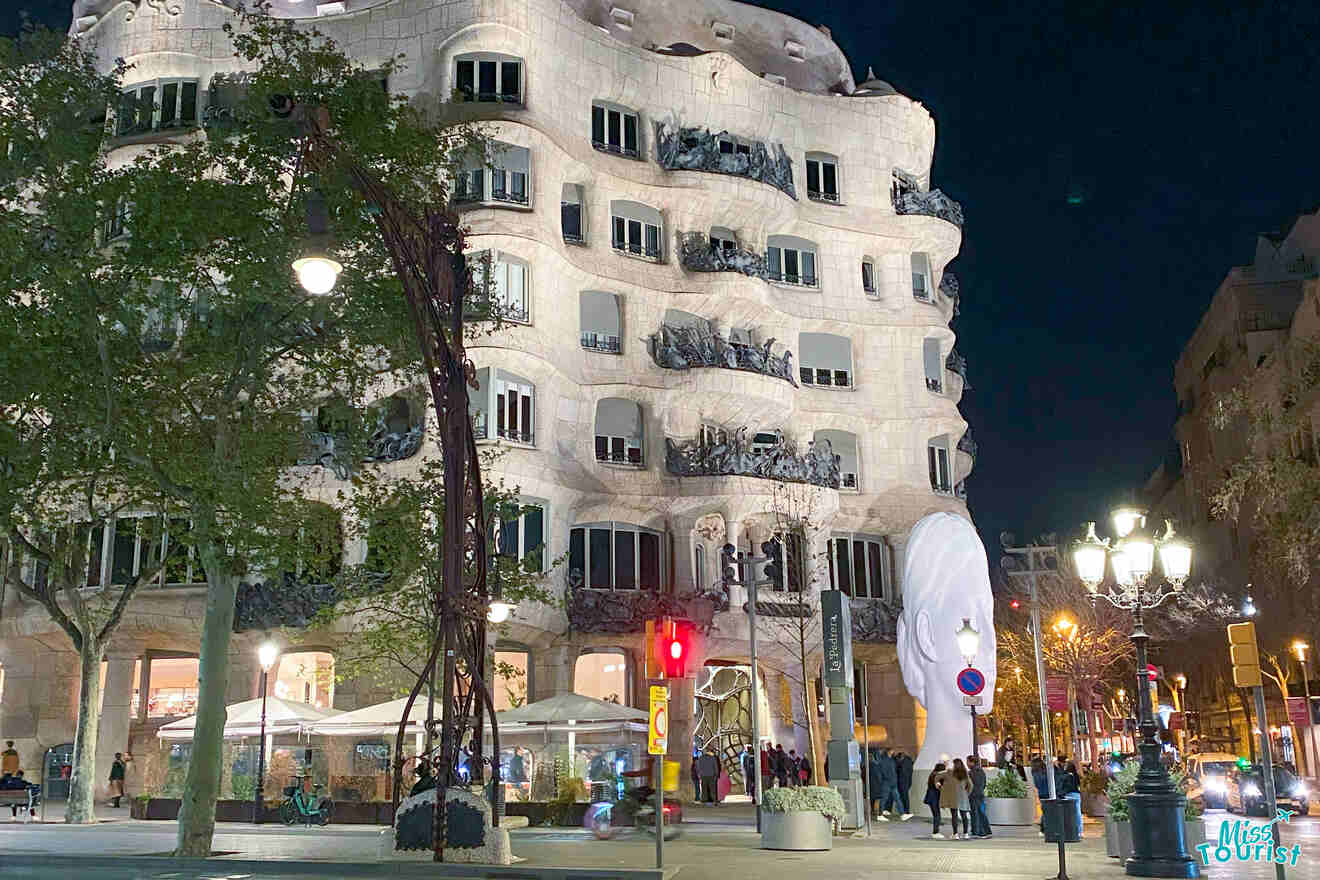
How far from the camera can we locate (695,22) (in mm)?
50281

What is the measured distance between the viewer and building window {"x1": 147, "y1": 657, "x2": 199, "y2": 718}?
4178 centimetres

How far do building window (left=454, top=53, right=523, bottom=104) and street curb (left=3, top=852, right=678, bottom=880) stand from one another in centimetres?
2689

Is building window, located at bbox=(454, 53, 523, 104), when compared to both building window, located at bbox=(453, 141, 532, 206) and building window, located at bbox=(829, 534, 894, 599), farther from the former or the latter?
building window, located at bbox=(829, 534, 894, 599)

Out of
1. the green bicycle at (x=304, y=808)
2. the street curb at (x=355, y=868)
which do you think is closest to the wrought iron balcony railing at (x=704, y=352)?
the green bicycle at (x=304, y=808)

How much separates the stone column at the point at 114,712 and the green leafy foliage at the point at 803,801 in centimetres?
2512

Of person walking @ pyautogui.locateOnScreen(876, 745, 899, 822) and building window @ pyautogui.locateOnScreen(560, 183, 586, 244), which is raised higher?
building window @ pyautogui.locateOnScreen(560, 183, 586, 244)

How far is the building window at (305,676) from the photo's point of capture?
41.0 m

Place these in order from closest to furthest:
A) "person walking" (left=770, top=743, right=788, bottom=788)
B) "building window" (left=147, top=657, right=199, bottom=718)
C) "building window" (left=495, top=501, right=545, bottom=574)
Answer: "person walking" (left=770, top=743, right=788, bottom=788) < "building window" (left=495, top=501, right=545, bottom=574) < "building window" (left=147, top=657, right=199, bottom=718)

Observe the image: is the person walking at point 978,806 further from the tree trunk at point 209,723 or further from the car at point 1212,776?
the tree trunk at point 209,723

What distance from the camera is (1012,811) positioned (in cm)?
2684

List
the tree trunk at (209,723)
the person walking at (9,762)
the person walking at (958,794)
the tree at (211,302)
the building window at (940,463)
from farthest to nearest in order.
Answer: the building window at (940,463) < the person walking at (9,762) < the person walking at (958,794) < the tree at (211,302) < the tree trunk at (209,723)

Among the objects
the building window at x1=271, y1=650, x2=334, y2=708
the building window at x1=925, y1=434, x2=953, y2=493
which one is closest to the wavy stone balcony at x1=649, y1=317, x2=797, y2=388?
the building window at x1=925, y1=434, x2=953, y2=493

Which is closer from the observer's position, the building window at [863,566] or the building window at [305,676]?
the building window at [305,676]

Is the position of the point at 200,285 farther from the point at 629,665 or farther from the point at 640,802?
the point at 629,665
